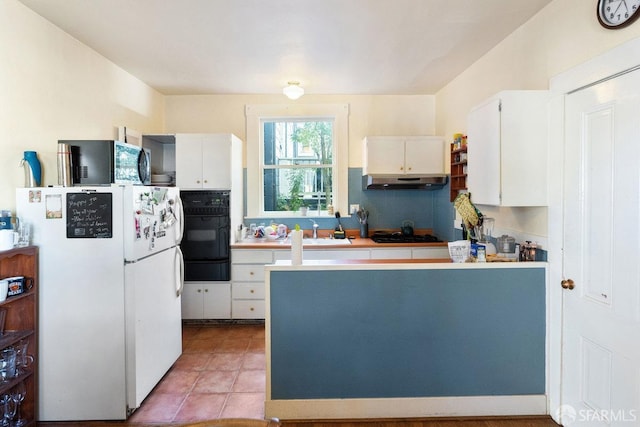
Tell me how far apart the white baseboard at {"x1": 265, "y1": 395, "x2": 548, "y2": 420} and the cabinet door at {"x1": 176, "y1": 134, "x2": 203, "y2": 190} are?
2.57 meters

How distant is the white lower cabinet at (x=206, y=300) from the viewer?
390cm

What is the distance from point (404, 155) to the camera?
4043 mm

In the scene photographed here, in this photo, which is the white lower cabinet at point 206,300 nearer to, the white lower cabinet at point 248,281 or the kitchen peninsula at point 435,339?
the white lower cabinet at point 248,281

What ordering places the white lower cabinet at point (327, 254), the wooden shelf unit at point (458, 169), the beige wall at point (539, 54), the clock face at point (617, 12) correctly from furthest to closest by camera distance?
the white lower cabinet at point (327, 254), the wooden shelf unit at point (458, 169), the beige wall at point (539, 54), the clock face at point (617, 12)

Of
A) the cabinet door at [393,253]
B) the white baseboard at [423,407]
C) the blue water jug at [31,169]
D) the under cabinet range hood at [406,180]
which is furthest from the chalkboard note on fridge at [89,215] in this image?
the under cabinet range hood at [406,180]

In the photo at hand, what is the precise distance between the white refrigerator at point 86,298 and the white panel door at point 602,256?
2.70 meters

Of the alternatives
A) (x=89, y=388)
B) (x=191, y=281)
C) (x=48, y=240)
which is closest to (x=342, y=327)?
(x=89, y=388)

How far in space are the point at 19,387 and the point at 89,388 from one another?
0.36 meters

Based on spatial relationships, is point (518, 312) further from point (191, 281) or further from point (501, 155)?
point (191, 281)

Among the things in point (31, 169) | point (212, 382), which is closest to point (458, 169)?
point (212, 382)

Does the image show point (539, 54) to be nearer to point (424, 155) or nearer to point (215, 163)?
point (424, 155)

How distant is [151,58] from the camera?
3.15m

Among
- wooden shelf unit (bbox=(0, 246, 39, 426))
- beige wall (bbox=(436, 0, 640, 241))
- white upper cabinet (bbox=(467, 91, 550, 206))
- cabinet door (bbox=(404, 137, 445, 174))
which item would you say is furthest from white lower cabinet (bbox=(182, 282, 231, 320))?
white upper cabinet (bbox=(467, 91, 550, 206))

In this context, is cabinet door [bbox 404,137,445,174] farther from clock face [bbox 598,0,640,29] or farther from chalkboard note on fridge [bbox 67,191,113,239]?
chalkboard note on fridge [bbox 67,191,113,239]
